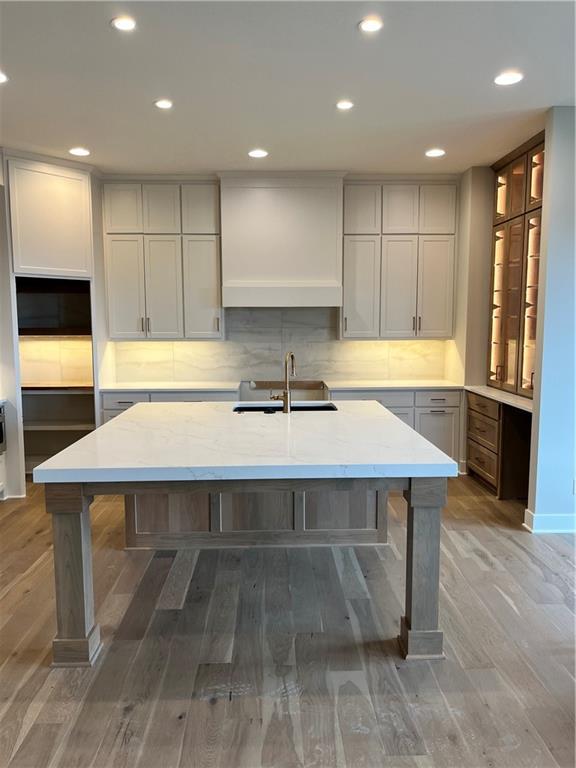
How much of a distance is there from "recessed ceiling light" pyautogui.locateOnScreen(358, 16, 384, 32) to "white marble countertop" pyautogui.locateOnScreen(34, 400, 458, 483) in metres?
1.84

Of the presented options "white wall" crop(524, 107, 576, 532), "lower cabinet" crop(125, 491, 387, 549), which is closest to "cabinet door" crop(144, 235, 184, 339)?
"lower cabinet" crop(125, 491, 387, 549)

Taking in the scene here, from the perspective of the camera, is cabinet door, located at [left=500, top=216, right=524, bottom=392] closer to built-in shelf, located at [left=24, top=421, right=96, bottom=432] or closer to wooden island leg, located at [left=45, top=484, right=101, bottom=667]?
wooden island leg, located at [left=45, top=484, right=101, bottom=667]

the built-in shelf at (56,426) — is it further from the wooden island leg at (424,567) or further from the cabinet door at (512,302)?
the cabinet door at (512,302)


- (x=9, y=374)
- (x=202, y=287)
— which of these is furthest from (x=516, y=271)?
(x=9, y=374)

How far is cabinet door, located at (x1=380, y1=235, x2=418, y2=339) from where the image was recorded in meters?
5.01

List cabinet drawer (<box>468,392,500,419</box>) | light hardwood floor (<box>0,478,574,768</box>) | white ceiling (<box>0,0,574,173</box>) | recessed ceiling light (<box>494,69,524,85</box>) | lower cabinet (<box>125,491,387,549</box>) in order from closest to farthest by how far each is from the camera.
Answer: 1. light hardwood floor (<box>0,478,574,768</box>)
2. white ceiling (<box>0,0,574,173</box>)
3. recessed ceiling light (<box>494,69,524,85</box>)
4. lower cabinet (<box>125,491,387,549</box>)
5. cabinet drawer (<box>468,392,500,419</box>)

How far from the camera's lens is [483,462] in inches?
180

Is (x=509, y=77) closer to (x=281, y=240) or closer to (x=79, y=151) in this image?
(x=281, y=240)

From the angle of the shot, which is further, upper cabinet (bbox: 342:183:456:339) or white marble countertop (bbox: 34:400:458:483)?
upper cabinet (bbox: 342:183:456:339)

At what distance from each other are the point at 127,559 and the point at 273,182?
3.39m

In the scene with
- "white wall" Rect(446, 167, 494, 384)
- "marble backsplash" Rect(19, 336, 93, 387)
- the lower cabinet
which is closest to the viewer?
the lower cabinet

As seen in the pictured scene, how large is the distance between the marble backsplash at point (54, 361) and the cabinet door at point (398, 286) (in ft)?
9.29

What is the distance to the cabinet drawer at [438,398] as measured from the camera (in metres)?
4.88

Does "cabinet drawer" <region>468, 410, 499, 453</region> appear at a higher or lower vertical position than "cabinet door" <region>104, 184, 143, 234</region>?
lower
